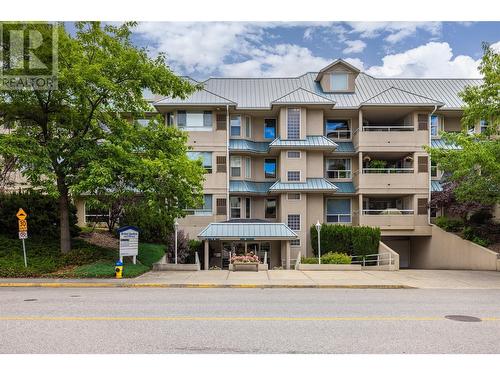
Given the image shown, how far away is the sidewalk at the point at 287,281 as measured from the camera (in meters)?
15.5

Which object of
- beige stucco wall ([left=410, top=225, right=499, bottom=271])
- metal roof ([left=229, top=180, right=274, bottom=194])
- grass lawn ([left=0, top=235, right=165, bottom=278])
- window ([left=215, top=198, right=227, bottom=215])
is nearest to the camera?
grass lawn ([left=0, top=235, right=165, bottom=278])

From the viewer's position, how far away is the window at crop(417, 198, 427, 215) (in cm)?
2908

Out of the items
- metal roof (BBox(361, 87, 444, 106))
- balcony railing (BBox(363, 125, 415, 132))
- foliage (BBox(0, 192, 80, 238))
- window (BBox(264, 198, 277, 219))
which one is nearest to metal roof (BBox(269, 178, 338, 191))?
window (BBox(264, 198, 277, 219))

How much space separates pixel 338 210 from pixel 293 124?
735cm

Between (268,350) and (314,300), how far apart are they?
5.53 m

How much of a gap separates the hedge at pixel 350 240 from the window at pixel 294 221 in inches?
114

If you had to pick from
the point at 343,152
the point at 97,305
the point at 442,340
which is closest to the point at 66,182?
the point at 97,305

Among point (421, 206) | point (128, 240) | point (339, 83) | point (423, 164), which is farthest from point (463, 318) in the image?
point (339, 83)

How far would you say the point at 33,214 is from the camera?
21531 mm

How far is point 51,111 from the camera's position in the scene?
18.5 m

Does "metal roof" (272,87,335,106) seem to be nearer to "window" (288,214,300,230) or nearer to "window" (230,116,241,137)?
"window" (230,116,241,137)

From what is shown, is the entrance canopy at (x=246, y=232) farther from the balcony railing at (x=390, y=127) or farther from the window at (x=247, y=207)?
the balcony railing at (x=390, y=127)

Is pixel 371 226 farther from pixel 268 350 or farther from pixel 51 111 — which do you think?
pixel 268 350

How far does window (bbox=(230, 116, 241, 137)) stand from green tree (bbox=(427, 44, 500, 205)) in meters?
14.3
